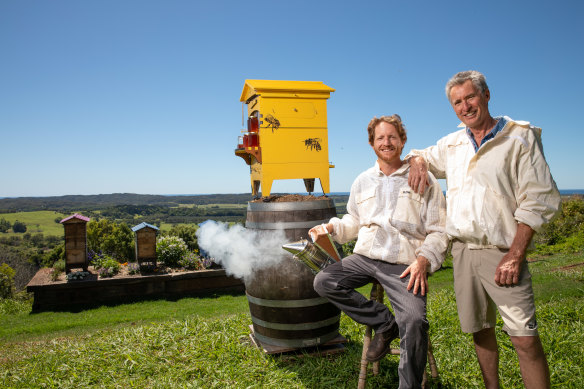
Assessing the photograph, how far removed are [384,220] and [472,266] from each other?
605 mm

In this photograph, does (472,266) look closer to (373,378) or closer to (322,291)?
(322,291)

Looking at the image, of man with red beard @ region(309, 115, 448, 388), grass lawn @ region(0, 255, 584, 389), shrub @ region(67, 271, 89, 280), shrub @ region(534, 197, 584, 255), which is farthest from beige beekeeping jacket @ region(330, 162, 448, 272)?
shrub @ region(534, 197, 584, 255)

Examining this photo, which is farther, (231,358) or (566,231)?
(566,231)

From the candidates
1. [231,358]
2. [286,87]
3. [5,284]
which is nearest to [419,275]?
[231,358]

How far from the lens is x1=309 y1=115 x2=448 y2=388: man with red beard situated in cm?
242

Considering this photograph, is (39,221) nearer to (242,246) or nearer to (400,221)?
(242,246)

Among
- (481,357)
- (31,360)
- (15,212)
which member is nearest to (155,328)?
(31,360)

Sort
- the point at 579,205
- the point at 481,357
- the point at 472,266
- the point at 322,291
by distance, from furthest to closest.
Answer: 1. the point at 579,205
2. the point at 322,291
3. the point at 481,357
4. the point at 472,266

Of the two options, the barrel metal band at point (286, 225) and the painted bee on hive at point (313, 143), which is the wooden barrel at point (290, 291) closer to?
the barrel metal band at point (286, 225)

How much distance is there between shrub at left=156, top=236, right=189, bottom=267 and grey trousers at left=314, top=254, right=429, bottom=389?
6.43m

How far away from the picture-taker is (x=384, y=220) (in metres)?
2.67

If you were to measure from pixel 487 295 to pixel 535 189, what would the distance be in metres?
0.74

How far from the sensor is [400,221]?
103 inches

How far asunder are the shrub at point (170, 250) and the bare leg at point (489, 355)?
7147mm
